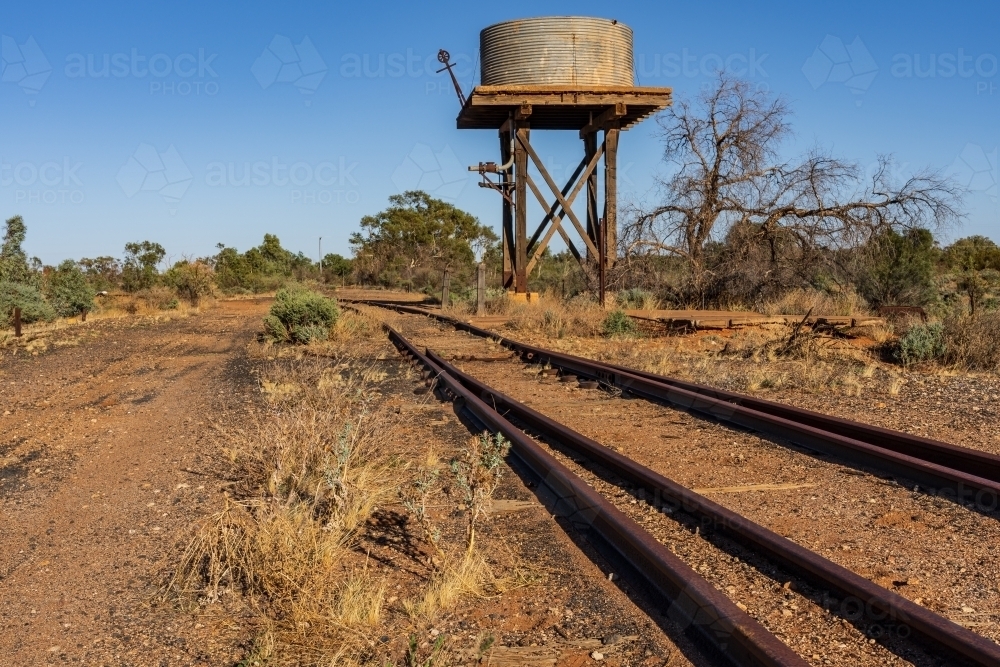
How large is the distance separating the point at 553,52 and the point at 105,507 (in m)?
20.8

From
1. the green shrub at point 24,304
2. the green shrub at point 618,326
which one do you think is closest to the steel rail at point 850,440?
the green shrub at point 618,326

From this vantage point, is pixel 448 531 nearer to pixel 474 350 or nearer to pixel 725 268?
pixel 474 350

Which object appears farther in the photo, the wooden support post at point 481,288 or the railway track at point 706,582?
A: the wooden support post at point 481,288

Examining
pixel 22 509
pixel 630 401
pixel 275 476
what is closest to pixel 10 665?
pixel 275 476

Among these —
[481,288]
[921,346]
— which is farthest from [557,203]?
[921,346]

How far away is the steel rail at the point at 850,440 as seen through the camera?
5.49m

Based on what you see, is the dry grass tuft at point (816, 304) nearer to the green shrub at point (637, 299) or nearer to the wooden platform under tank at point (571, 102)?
the green shrub at point (637, 299)

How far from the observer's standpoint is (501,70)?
24.5 meters

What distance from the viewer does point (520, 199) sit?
24625 millimetres

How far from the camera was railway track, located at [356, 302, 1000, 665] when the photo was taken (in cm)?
313

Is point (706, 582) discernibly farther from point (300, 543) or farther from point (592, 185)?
point (592, 185)

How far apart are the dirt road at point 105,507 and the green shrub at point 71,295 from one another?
17.5 m

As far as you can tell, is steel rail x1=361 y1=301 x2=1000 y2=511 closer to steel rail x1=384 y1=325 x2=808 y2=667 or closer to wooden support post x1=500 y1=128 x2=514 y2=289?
steel rail x1=384 y1=325 x2=808 y2=667

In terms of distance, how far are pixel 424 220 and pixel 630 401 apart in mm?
63215
